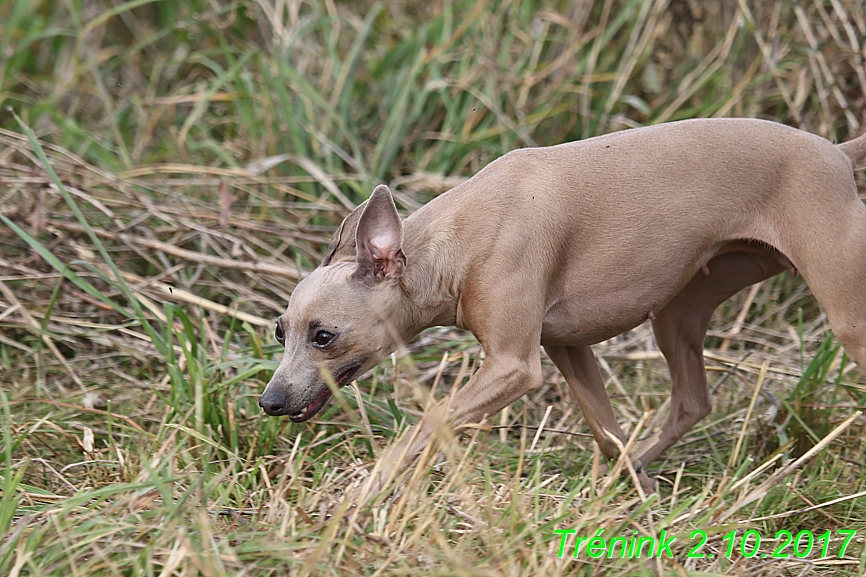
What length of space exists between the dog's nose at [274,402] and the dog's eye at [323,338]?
0.20 meters

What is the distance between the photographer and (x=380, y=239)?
3.38 m

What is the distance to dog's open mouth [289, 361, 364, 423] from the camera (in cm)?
342

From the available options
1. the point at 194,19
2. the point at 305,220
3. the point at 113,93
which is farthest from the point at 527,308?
the point at 113,93

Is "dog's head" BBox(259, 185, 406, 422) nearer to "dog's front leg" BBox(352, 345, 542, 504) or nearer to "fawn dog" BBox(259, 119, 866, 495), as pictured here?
"fawn dog" BBox(259, 119, 866, 495)

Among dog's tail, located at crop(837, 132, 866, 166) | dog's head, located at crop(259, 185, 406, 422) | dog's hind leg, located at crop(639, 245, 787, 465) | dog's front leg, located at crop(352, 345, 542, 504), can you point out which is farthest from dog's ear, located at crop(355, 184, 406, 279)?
dog's tail, located at crop(837, 132, 866, 166)

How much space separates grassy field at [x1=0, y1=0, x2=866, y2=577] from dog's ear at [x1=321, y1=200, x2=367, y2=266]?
0.48 meters

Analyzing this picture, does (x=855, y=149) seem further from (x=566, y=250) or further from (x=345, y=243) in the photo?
(x=345, y=243)

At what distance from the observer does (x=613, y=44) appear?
21.2ft

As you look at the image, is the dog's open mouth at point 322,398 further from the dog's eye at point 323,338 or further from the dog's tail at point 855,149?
the dog's tail at point 855,149

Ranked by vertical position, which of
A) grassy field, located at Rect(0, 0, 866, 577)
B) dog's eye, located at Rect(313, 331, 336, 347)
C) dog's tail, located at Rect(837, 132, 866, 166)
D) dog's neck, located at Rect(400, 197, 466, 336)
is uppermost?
dog's tail, located at Rect(837, 132, 866, 166)

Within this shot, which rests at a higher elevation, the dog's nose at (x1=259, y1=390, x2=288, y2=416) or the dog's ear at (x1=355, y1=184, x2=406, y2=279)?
the dog's ear at (x1=355, y1=184, x2=406, y2=279)

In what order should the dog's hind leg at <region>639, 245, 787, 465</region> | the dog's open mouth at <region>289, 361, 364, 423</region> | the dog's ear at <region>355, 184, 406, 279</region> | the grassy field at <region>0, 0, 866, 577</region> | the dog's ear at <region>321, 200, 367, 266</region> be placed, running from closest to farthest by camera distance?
the grassy field at <region>0, 0, 866, 577</region>
the dog's ear at <region>355, 184, 406, 279</region>
the dog's open mouth at <region>289, 361, 364, 423</region>
the dog's ear at <region>321, 200, 367, 266</region>
the dog's hind leg at <region>639, 245, 787, 465</region>

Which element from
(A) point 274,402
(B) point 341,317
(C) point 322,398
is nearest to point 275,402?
(A) point 274,402

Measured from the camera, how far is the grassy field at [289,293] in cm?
287
